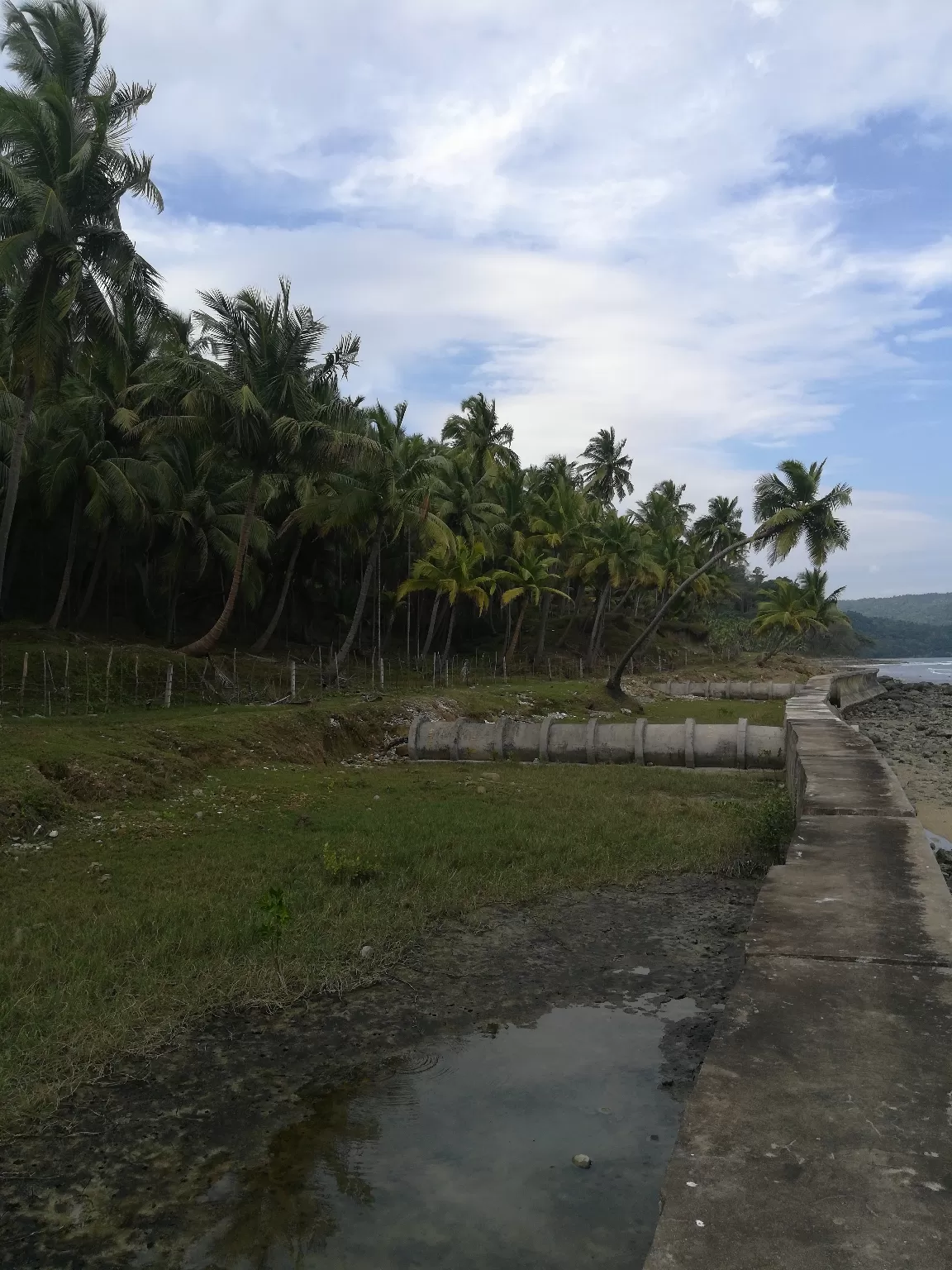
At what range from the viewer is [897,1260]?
2.49 metres

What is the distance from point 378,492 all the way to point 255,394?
181 inches

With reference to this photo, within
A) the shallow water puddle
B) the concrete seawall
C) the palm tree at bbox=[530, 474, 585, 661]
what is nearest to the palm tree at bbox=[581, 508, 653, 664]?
the palm tree at bbox=[530, 474, 585, 661]

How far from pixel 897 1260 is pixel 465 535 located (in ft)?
120

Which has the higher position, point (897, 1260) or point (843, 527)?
point (843, 527)

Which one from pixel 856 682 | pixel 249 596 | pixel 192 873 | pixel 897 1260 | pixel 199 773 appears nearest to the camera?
pixel 897 1260

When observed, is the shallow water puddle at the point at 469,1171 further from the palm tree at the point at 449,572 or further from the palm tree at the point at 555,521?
the palm tree at the point at 555,521

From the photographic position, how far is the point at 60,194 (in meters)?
18.0

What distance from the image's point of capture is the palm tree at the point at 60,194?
17.5 meters

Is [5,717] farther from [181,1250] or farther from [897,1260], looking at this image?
[897,1260]

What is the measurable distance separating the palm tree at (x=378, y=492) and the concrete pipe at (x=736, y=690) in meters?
14.4

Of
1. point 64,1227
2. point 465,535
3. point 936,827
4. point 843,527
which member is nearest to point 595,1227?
point 64,1227

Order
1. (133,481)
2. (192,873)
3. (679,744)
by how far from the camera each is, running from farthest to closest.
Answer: (133,481) < (679,744) < (192,873)

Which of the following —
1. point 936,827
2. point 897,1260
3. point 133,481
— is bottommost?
point 936,827

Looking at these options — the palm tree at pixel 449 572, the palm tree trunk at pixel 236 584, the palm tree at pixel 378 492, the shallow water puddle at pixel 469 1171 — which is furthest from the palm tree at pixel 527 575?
the shallow water puddle at pixel 469 1171
